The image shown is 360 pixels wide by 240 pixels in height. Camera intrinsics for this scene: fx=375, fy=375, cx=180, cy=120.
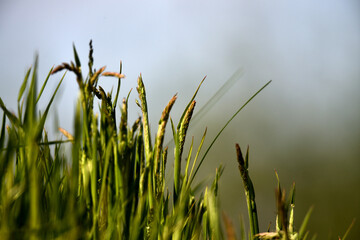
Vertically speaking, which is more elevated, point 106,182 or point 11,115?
point 11,115

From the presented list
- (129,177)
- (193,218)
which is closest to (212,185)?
(193,218)

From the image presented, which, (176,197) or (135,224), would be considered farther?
(176,197)

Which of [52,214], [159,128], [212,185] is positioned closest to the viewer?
[52,214]

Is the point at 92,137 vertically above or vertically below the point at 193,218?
A: above

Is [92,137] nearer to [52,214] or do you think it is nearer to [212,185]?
[52,214]

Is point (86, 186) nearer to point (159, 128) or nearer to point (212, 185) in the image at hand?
point (159, 128)

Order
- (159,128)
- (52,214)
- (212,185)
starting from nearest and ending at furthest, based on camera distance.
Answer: (52,214) → (159,128) → (212,185)

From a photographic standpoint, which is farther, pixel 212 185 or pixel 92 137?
pixel 212 185

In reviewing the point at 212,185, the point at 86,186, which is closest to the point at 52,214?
the point at 86,186

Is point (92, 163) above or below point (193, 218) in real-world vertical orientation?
above
